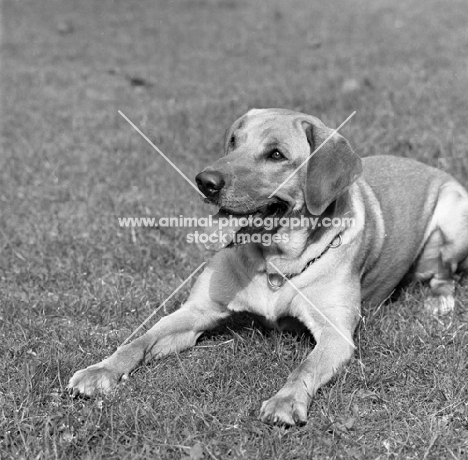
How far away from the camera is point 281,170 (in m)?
4.12

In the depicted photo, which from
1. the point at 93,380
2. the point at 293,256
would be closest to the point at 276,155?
the point at 293,256

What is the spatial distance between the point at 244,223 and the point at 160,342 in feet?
2.91

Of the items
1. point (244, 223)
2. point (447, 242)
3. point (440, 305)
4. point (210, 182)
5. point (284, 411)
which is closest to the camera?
point (284, 411)

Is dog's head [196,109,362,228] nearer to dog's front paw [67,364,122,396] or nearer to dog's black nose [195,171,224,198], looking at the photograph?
dog's black nose [195,171,224,198]

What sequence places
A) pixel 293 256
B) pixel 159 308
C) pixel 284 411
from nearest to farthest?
pixel 284 411 < pixel 293 256 < pixel 159 308

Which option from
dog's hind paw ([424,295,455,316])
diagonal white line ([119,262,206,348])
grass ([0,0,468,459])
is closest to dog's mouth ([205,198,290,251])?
grass ([0,0,468,459])

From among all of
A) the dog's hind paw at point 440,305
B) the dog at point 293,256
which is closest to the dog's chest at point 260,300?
the dog at point 293,256

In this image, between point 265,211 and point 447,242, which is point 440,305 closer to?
point 447,242

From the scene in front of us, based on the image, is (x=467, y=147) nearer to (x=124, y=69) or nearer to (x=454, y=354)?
(x=454, y=354)

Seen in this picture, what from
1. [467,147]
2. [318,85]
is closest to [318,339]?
[467,147]

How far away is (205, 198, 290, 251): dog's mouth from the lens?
4051 mm

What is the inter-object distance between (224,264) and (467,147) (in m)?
3.76

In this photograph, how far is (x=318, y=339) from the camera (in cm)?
411

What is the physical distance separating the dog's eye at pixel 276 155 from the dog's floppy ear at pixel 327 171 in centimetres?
17
